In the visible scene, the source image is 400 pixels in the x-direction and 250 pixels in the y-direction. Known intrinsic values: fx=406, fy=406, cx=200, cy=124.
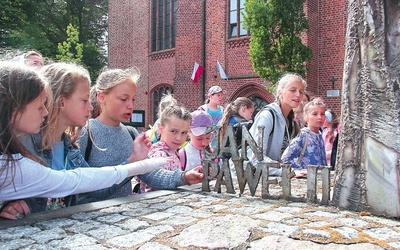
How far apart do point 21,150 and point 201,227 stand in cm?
104

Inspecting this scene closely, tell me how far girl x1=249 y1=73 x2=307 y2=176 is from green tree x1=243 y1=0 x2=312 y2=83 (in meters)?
9.83

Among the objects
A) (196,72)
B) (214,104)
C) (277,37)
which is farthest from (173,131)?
(196,72)

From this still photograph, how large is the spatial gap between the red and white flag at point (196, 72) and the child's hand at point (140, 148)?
15.2 metres

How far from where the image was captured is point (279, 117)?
3.80m

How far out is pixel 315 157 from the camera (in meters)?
4.14

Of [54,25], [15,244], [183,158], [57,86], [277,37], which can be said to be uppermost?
[54,25]

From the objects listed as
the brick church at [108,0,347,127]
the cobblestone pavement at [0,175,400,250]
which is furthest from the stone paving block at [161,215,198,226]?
the brick church at [108,0,347,127]

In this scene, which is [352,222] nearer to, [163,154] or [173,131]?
[163,154]

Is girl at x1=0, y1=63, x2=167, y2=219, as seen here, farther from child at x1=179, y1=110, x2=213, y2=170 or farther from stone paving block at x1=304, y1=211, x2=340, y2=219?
child at x1=179, y1=110, x2=213, y2=170

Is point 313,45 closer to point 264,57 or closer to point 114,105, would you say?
point 264,57

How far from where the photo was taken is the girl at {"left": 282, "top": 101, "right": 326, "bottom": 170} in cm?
399

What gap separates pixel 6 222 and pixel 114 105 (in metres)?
1.19

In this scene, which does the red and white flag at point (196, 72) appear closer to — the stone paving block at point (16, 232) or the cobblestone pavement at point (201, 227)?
the cobblestone pavement at point (201, 227)

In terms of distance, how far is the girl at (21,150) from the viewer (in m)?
2.09
